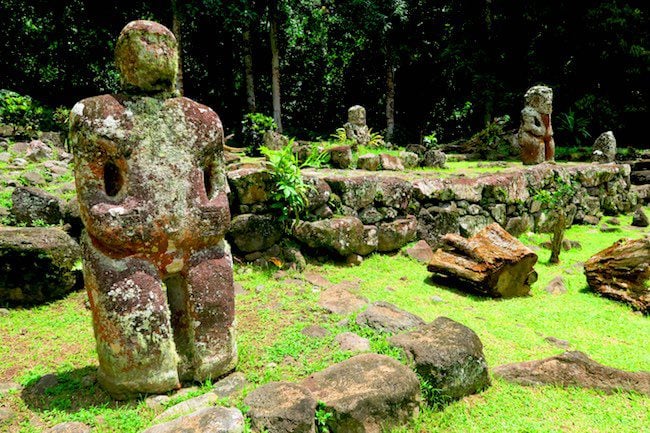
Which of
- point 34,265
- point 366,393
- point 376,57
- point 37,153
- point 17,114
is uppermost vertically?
point 376,57

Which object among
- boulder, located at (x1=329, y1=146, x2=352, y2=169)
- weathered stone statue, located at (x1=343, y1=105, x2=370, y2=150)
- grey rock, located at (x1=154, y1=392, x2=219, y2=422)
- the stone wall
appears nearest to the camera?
grey rock, located at (x1=154, y1=392, x2=219, y2=422)

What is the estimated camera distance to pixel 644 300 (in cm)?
619

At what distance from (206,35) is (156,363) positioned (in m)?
21.3

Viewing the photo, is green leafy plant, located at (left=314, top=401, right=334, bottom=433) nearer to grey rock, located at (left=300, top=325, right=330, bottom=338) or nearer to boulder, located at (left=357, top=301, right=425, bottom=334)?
grey rock, located at (left=300, top=325, right=330, bottom=338)

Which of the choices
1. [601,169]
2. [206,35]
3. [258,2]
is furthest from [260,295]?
[206,35]

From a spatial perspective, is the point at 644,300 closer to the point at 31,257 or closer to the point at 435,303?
the point at 435,303

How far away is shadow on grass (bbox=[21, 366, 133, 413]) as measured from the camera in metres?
3.40

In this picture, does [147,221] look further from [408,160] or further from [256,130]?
[256,130]

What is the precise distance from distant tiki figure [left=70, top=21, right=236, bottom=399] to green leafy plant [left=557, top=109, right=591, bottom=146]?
17.8 metres

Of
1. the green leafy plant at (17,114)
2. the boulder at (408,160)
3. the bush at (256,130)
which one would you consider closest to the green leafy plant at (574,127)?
the boulder at (408,160)

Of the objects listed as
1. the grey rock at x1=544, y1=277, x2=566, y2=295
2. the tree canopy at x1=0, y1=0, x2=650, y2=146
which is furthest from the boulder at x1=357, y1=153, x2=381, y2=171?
the tree canopy at x1=0, y1=0, x2=650, y2=146

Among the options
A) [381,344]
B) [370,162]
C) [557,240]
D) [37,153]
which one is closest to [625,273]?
[557,240]

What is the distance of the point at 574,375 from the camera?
423cm

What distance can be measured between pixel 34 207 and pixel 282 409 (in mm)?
5558
